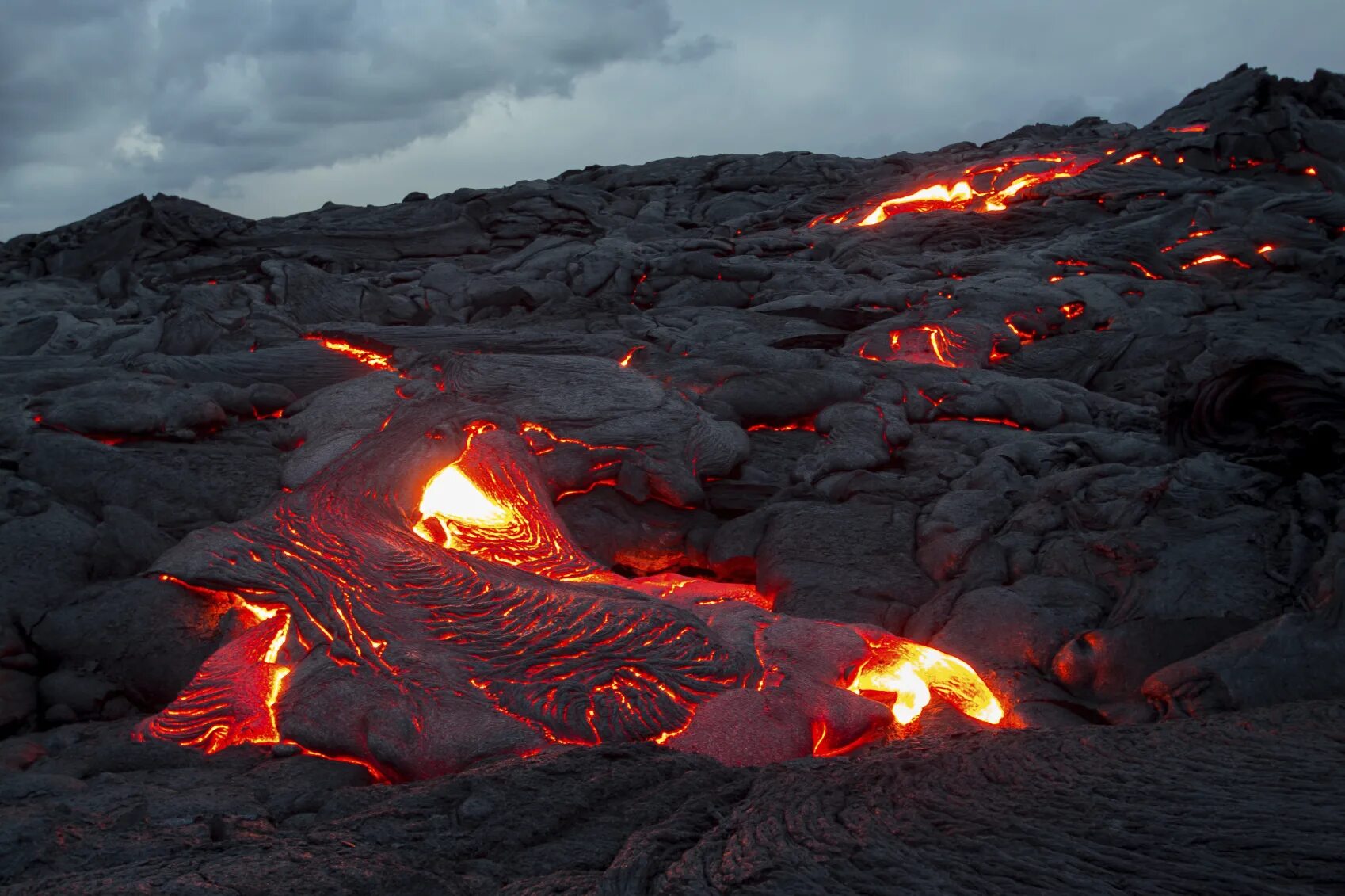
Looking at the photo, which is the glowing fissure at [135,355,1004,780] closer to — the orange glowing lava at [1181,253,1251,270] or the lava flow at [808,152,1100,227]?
the orange glowing lava at [1181,253,1251,270]

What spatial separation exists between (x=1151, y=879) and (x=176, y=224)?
55.5 feet

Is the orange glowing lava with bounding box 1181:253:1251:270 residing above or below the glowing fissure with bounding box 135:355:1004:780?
above

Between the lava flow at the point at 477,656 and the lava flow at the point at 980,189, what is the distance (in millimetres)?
12100

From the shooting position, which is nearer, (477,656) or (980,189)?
(477,656)

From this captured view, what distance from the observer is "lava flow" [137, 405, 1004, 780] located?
4.16 meters

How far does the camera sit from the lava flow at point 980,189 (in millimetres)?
16484

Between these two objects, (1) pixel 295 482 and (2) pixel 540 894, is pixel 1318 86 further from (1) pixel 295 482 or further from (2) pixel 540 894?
(2) pixel 540 894

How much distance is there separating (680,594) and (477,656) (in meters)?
1.55

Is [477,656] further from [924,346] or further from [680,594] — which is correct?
[924,346]

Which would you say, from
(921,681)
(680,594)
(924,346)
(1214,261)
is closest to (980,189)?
(1214,261)

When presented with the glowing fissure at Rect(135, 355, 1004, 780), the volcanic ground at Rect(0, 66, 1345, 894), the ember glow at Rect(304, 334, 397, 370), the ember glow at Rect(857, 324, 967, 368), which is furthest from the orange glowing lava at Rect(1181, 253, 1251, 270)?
the ember glow at Rect(304, 334, 397, 370)

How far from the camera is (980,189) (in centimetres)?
1716

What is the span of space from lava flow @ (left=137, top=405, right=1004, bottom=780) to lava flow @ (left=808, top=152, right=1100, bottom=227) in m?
12.1

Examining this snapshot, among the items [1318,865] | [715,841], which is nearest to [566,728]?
[715,841]
